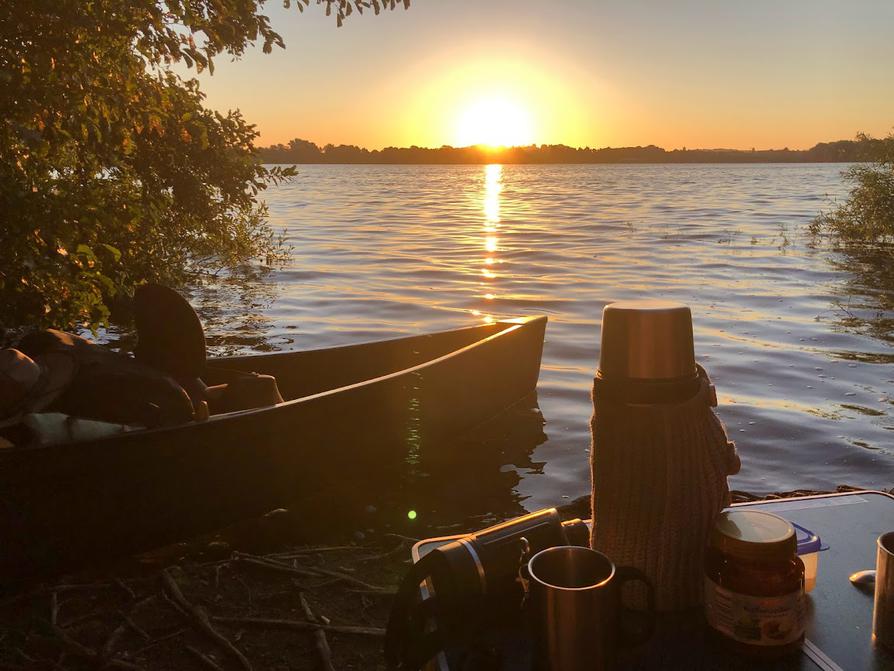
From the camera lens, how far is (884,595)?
1716 millimetres

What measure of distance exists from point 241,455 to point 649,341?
3.65 m

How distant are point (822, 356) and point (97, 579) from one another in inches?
339

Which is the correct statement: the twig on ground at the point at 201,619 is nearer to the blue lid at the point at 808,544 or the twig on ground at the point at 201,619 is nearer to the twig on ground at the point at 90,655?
the twig on ground at the point at 90,655

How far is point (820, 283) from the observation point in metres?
15.6

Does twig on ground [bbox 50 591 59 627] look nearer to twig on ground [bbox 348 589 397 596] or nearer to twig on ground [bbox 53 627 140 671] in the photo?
twig on ground [bbox 53 627 140 671]

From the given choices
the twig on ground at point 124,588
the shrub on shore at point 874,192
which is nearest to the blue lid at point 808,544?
the twig on ground at point 124,588

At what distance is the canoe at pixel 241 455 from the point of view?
409 centimetres

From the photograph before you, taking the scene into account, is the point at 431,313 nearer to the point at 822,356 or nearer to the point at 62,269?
the point at 822,356

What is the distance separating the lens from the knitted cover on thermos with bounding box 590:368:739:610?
5.62 feet

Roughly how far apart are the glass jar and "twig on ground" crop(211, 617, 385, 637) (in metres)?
2.46

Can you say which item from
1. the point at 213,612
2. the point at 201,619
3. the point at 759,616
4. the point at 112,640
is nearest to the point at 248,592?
the point at 213,612

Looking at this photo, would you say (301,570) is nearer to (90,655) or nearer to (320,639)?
(320,639)

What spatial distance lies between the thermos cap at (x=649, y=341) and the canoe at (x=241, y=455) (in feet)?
10.7

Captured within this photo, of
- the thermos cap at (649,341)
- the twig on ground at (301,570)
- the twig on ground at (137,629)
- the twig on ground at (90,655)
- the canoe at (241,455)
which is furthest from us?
Answer: the twig on ground at (301,570)
